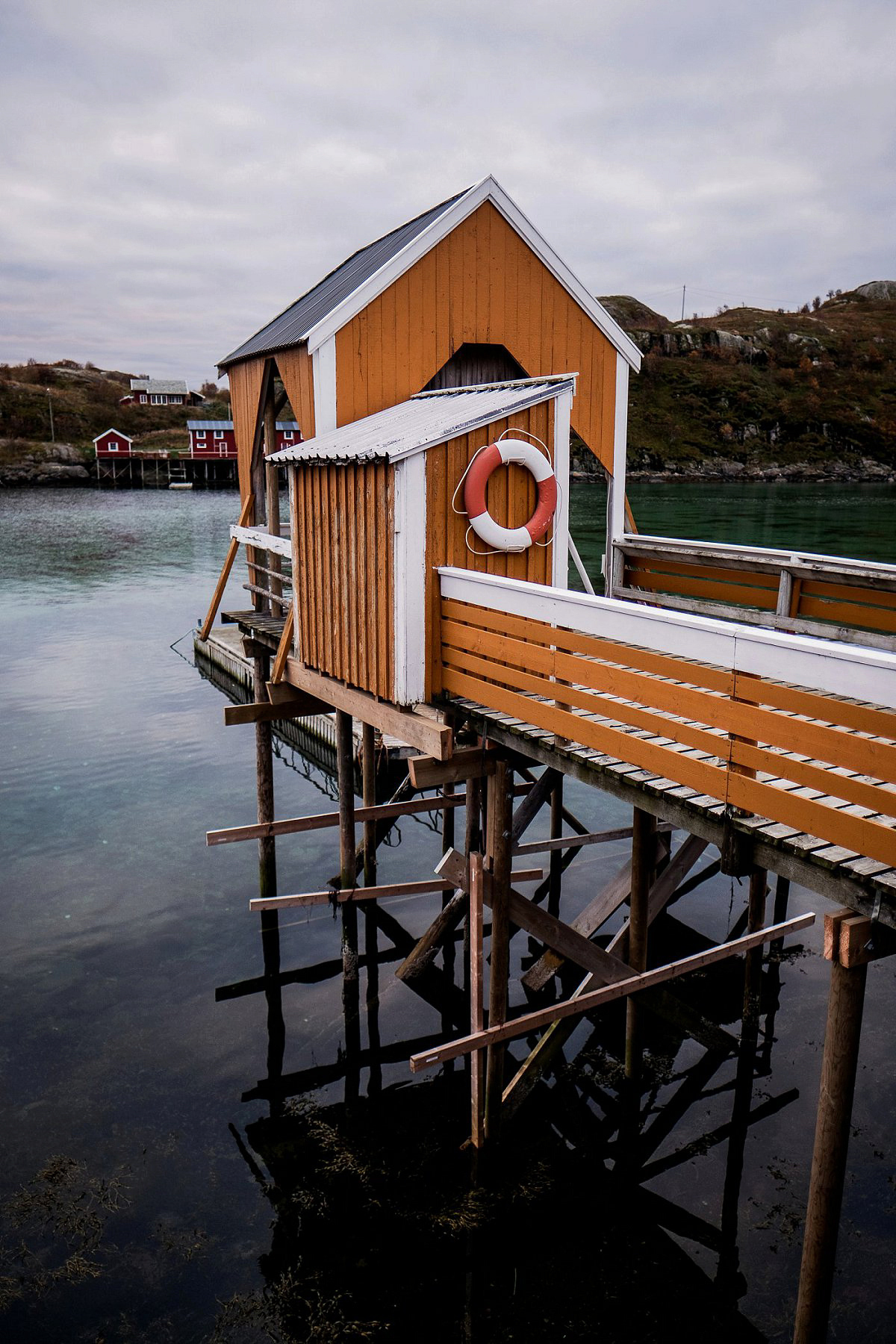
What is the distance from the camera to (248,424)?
39.1 ft

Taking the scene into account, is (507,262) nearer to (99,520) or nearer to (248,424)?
(248,424)

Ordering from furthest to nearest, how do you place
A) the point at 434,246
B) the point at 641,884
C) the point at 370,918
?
1. the point at 370,918
2. the point at 434,246
3. the point at 641,884

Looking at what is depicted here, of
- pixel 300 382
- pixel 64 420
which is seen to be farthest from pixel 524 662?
pixel 64 420

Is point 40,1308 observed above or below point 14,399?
below

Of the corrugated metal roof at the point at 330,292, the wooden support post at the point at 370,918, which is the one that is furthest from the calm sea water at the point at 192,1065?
the corrugated metal roof at the point at 330,292

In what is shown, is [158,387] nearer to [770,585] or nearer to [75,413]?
[75,413]

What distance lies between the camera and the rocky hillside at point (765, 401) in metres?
102

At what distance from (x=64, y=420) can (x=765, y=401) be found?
8209 cm

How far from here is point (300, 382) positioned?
394 inches

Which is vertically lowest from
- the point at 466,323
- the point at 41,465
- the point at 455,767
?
the point at 455,767

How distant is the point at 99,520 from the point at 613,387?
59.5 metres

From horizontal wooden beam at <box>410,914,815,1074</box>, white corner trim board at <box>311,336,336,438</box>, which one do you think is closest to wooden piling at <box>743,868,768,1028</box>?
horizontal wooden beam at <box>410,914,815,1074</box>

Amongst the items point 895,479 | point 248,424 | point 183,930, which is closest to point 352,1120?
point 183,930

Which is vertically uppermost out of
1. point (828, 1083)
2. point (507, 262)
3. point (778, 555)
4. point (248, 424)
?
point (507, 262)
